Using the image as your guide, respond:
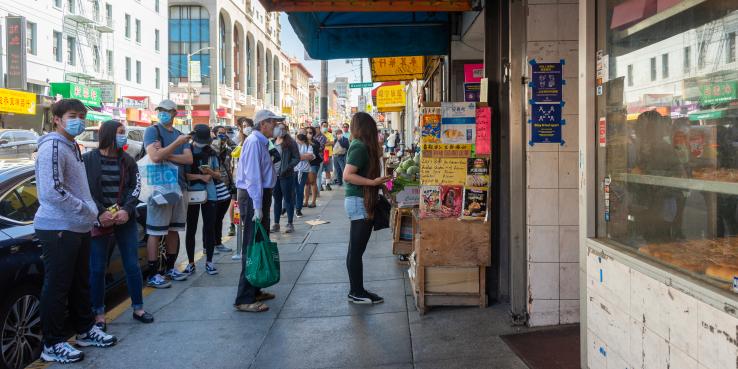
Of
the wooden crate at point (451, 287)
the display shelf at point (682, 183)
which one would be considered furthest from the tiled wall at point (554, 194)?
the display shelf at point (682, 183)

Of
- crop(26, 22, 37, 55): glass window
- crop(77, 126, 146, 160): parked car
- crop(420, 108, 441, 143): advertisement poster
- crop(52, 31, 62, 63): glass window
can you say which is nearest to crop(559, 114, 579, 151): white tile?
crop(420, 108, 441, 143): advertisement poster

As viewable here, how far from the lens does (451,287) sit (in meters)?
5.37

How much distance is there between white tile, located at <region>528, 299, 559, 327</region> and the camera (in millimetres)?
4801

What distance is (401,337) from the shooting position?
484 centimetres

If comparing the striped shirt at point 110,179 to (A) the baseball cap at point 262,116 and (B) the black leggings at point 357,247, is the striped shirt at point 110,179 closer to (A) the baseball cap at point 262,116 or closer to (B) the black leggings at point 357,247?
(A) the baseball cap at point 262,116

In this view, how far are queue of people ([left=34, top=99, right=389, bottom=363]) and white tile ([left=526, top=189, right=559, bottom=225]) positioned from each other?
1.38 metres

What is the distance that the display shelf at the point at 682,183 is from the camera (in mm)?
2512

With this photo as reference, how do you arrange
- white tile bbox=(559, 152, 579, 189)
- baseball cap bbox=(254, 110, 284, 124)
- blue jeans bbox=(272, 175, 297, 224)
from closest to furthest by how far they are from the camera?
white tile bbox=(559, 152, 579, 189), baseball cap bbox=(254, 110, 284, 124), blue jeans bbox=(272, 175, 297, 224)

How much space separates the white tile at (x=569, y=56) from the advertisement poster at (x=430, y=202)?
1440 millimetres

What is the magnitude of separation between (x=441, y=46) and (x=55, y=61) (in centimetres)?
2982

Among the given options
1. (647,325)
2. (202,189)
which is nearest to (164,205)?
(202,189)

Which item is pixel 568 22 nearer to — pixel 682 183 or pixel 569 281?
pixel 569 281

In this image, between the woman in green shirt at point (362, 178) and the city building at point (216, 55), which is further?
the city building at point (216, 55)

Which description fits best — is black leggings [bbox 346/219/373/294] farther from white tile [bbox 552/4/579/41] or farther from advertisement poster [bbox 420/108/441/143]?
white tile [bbox 552/4/579/41]
